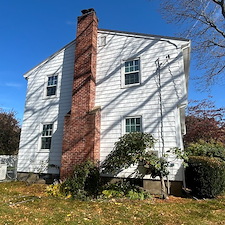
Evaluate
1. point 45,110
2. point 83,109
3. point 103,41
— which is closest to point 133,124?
point 83,109

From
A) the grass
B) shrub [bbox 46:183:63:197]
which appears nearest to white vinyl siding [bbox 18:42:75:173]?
shrub [bbox 46:183:63:197]

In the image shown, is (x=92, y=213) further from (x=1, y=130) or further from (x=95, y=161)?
(x=1, y=130)

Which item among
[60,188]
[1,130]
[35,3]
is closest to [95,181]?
[60,188]

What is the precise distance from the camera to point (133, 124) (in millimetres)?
8062

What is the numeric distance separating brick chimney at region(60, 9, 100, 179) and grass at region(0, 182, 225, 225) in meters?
2.25

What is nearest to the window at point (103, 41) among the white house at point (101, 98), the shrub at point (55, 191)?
the white house at point (101, 98)

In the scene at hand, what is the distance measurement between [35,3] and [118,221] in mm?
11133

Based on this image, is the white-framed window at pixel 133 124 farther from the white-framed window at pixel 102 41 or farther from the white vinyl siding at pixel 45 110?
the white-framed window at pixel 102 41

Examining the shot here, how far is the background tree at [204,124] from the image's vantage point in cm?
1684

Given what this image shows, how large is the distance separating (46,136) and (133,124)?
16.6 ft

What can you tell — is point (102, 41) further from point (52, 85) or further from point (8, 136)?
point (8, 136)

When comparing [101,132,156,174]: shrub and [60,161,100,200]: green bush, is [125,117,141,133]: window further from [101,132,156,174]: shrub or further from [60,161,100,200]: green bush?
[60,161,100,200]: green bush

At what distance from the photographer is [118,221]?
4004 mm

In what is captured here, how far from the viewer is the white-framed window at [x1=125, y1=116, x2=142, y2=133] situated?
796 centimetres
